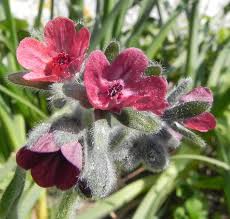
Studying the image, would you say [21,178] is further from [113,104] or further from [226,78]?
[226,78]

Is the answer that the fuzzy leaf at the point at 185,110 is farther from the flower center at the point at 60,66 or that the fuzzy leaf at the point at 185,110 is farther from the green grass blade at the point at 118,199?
the green grass blade at the point at 118,199

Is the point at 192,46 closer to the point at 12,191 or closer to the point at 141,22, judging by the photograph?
the point at 141,22

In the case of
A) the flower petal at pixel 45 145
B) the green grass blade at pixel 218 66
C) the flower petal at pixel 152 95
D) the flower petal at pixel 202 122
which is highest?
the flower petal at pixel 152 95

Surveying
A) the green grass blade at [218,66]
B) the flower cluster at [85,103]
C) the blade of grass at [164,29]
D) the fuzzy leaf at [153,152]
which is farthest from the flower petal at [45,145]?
the green grass blade at [218,66]

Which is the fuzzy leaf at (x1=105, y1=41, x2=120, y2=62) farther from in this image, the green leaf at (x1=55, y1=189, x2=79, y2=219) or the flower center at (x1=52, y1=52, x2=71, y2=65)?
the green leaf at (x1=55, y1=189, x2=79, y2=219)

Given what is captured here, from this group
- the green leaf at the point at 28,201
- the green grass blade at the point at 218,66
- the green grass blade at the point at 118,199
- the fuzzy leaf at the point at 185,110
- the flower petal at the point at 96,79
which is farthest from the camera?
the green grass blade at the point at 218,66

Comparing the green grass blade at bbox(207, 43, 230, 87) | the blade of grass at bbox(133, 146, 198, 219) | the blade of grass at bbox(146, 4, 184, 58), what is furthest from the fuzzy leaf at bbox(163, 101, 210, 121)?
the green grass blade at bbox(207, 43, 230, 87)

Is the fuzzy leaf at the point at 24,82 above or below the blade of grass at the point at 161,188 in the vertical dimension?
above

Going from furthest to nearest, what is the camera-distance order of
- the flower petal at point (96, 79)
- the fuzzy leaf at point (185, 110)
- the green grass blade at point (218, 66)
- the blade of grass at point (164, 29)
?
the green grass blade at point (218, 66), the blade of grass at point (164, 29), the fuzzy leaf at point (185, 110), the flower petal at point (96, 79)

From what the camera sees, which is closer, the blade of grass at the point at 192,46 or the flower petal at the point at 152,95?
the flower petal at the point at 152,95
